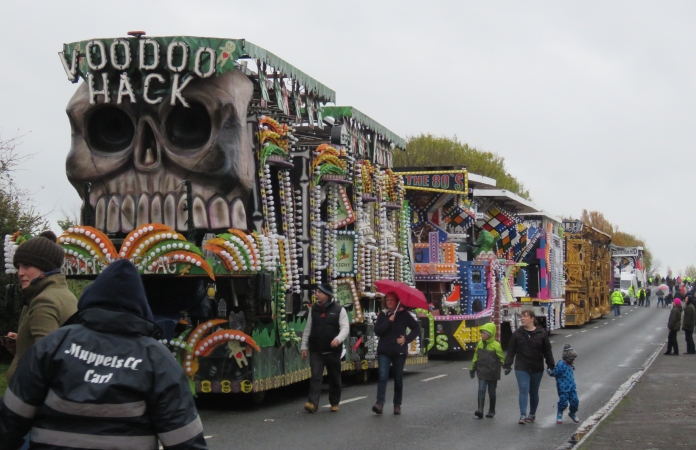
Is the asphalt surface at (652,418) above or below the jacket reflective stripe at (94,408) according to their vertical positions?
below

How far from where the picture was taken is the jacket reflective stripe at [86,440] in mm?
4418

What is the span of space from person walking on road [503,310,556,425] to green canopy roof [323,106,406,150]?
6.24 m

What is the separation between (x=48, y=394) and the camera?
449 cm

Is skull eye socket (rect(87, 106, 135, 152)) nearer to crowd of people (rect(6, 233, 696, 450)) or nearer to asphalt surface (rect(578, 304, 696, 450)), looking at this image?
asphalt surface (rect(578, 304, 696, 450))

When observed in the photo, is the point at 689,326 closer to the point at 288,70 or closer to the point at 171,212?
the point at 288,70

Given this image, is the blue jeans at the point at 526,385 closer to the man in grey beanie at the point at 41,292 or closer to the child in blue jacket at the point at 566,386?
the child in blue jacket at the point at 566,386

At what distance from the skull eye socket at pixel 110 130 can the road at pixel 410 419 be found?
3776 millimetres

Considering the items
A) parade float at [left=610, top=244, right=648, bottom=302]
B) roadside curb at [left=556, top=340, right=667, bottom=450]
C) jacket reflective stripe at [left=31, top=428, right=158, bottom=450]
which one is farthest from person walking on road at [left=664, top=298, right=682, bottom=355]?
parade float at [left=610, top=244, right=648, bottom=302]

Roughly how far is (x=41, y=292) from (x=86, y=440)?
229 cm

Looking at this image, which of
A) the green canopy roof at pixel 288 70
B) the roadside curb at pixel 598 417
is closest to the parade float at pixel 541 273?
the roadside curb at pixel 598 417

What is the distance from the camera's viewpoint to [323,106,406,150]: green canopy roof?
19188 mm

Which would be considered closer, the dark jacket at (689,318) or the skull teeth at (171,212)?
the skull teeth at (171,212)

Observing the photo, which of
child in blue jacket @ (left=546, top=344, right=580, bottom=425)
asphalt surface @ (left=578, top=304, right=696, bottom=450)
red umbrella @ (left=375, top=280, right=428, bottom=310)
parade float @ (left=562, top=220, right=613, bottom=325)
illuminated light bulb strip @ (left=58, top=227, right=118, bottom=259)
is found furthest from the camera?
parade float @ (left=562, top=220, right=613, bottom=325)

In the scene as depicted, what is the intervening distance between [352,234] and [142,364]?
13.9 meters
